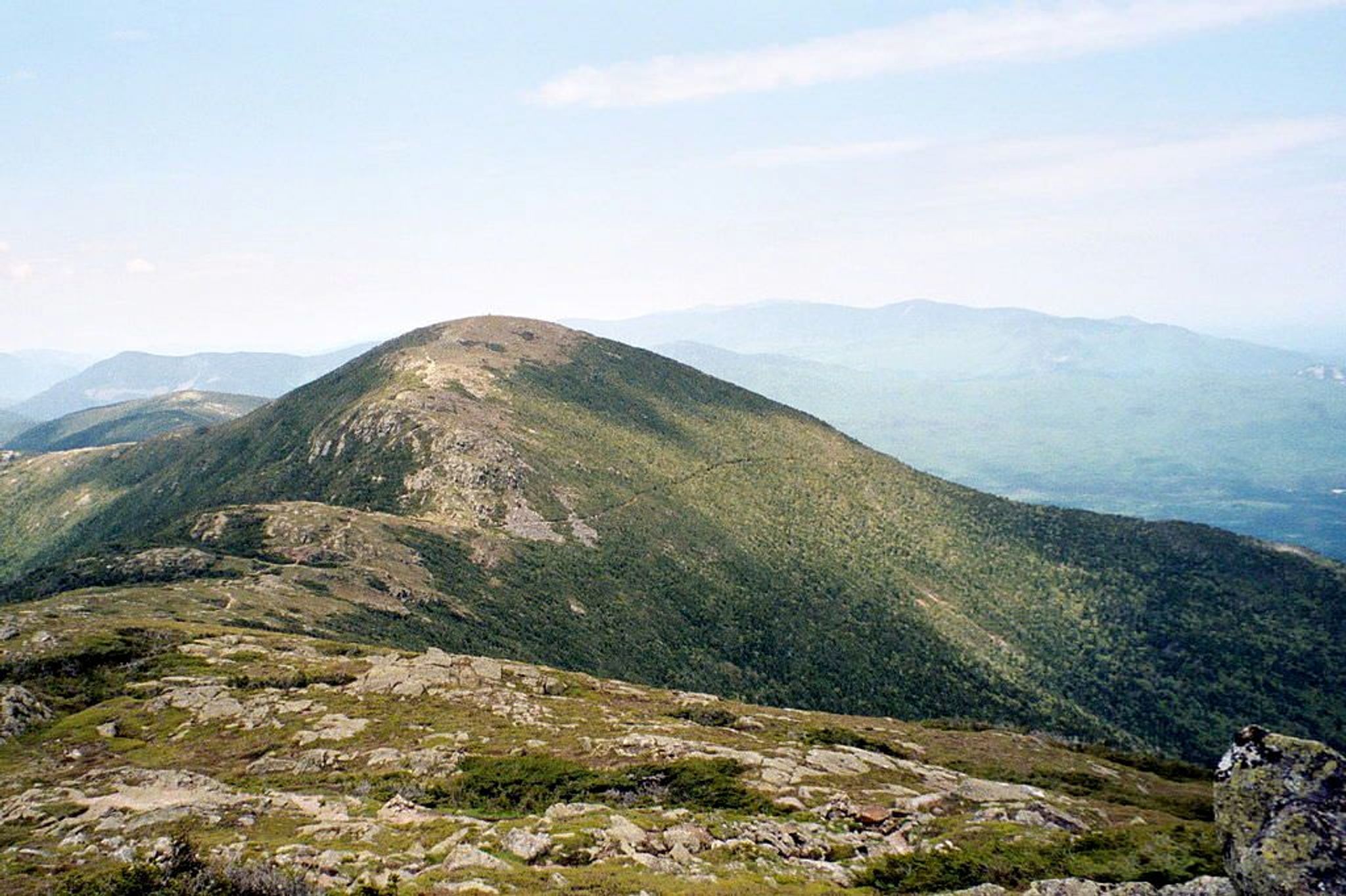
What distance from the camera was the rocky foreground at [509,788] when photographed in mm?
32812

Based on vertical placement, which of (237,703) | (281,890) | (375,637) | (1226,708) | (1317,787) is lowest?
(1226,708)

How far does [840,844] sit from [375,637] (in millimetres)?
88213

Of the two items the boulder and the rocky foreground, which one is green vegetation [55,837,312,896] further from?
the boulder

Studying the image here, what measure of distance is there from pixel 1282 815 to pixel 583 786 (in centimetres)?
3785

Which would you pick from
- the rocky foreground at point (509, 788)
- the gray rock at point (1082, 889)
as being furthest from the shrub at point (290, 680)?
the gray rock at point (1082, 889)

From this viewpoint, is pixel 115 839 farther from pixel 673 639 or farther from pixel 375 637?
pixel 673 639

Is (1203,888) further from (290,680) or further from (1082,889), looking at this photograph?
(290,680)

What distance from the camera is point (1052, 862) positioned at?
117ft

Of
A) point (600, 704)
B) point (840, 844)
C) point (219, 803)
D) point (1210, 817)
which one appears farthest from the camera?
point (600, 704)

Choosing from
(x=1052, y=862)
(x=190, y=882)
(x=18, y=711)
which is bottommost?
(x=18, y=711)

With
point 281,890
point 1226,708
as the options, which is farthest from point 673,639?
point 1226,708

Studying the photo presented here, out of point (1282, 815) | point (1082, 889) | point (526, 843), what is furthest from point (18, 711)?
point (1282, 815)

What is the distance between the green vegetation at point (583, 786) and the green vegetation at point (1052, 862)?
11.4 m

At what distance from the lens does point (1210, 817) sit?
57.0m
